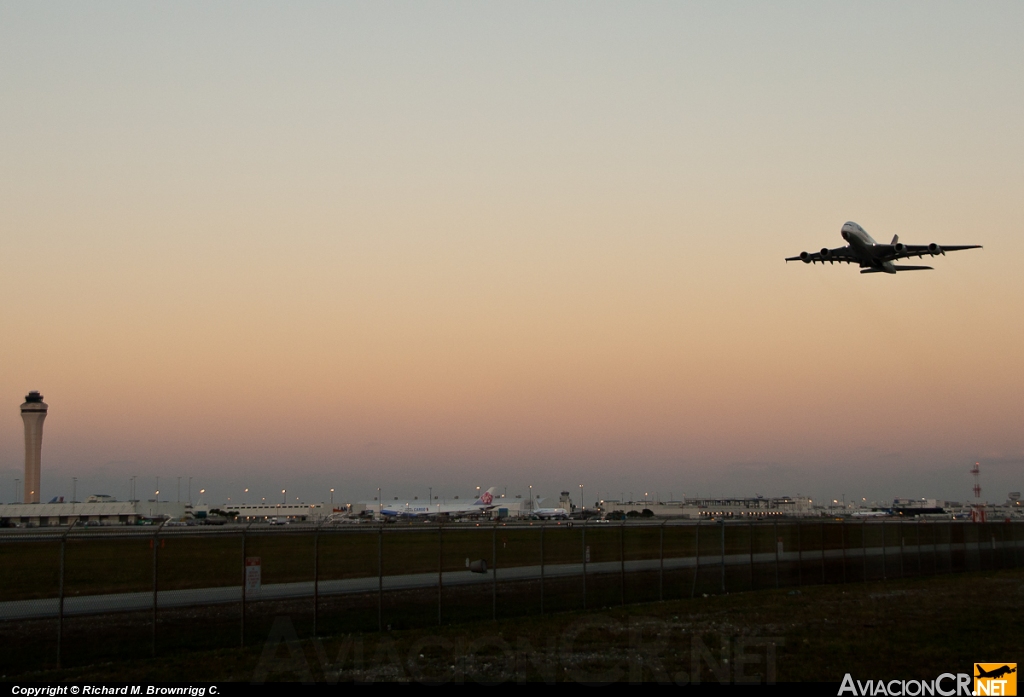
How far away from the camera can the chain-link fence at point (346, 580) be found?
18609 millimetres

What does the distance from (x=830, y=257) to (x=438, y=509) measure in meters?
124

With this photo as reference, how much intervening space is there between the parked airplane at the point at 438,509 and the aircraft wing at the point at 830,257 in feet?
359

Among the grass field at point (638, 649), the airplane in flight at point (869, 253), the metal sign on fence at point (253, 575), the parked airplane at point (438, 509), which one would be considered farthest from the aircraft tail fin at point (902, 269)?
the parked airplane at point (438, 509)

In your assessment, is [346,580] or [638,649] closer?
[638,649]

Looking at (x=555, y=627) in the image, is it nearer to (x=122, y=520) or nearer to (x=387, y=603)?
(x=387, y=603)

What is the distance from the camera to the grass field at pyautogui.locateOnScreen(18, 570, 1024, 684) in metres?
15.2

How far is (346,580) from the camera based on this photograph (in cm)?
2981

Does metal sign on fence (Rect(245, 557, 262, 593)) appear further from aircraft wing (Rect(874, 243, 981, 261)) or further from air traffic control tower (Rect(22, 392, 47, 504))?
air traffic control tower (Rect(22, 392, 47, 504))

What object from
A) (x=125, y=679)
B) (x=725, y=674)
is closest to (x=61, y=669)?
(x=125, y=679)

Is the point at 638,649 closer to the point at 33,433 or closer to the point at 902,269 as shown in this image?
the point at 902,269

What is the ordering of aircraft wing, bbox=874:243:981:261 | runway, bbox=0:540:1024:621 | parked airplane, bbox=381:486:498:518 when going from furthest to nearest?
parked airplane, bbox=381:486:498:518 < aircraft wing, bbox=874:243:981:261 < runway, bbox=0:540:1024:621

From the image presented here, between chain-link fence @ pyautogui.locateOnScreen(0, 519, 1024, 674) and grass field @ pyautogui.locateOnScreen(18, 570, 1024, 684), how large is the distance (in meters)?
1.17

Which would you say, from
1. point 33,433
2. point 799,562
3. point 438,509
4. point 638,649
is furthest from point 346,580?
point 33,433

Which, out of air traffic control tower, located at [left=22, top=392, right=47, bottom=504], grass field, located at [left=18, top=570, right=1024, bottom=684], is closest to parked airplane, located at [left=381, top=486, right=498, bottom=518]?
air traffic control tower, located at [left=22, top=392, right=47, bottom=504]
